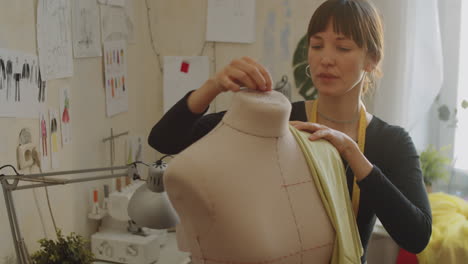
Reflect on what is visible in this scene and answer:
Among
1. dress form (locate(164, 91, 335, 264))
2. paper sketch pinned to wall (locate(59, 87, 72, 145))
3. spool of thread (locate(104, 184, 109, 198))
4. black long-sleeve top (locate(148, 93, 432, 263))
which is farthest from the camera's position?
spool of thread (locate(104, 184, 109, 198))

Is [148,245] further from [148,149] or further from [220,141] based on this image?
[220,141]

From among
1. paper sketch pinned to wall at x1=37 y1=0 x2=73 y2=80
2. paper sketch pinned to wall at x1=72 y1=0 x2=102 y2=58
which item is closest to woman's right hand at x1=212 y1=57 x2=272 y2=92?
paper sketch pinned to wall at x1=37 y1=0 x2=73 y2=80

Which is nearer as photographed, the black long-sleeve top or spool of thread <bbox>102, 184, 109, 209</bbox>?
the black long-sleeve top

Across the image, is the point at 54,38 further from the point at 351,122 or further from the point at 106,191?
the point at 351,122

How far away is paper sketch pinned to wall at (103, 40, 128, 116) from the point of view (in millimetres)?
2080

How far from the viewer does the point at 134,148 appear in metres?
2.35

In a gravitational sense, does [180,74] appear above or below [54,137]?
above

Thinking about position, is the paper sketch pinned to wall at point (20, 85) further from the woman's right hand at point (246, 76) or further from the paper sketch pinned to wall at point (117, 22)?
the woman's right hand at point (246, 76)

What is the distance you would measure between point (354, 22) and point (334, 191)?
0.37 metres

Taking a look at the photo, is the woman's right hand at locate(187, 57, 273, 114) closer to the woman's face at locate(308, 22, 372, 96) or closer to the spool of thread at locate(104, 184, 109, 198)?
the woman's face at locate(308, 22, 372, 96)

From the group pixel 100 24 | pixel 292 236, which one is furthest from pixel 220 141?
pixel 100 24

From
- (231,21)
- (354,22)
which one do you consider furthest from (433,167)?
(354,22)

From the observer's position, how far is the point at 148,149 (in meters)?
2.49

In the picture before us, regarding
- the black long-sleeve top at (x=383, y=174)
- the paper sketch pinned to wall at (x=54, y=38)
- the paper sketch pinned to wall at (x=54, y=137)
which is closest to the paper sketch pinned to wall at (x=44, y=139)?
the paper sketch pinned to wall at (x=54, y=137)
